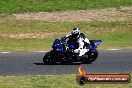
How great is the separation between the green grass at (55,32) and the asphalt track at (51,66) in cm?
244

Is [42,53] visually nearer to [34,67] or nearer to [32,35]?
[34,67]

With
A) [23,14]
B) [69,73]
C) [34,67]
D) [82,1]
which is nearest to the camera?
[69,73]

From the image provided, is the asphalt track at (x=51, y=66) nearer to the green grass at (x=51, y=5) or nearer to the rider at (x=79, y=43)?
the rider at (x=79, y=43)

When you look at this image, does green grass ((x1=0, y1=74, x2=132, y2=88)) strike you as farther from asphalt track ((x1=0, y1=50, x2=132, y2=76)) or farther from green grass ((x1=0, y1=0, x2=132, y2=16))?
Answer: green grass ((x1=0, y1=0, x2=132, y2=16))

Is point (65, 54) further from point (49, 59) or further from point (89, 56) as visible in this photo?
point (89, 56)

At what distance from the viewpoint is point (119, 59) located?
82.4 feet

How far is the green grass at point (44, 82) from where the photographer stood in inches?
730

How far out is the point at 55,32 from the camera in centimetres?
3391

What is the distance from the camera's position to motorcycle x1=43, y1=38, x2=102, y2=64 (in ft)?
77.4

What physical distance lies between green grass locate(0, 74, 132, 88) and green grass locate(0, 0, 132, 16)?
19.2 m

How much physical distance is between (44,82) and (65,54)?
4.84 metres

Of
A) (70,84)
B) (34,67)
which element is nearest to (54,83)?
(70,84)

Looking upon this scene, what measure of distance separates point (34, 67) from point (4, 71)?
5.89 feet

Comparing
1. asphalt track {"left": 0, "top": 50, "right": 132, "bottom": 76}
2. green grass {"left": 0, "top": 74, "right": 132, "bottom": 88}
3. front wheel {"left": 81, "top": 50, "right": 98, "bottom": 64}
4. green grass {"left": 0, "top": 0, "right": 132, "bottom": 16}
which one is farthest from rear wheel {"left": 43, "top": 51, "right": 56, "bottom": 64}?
green grass {"left": 0, "top": 0, "right": 132, "bottom": 16}
